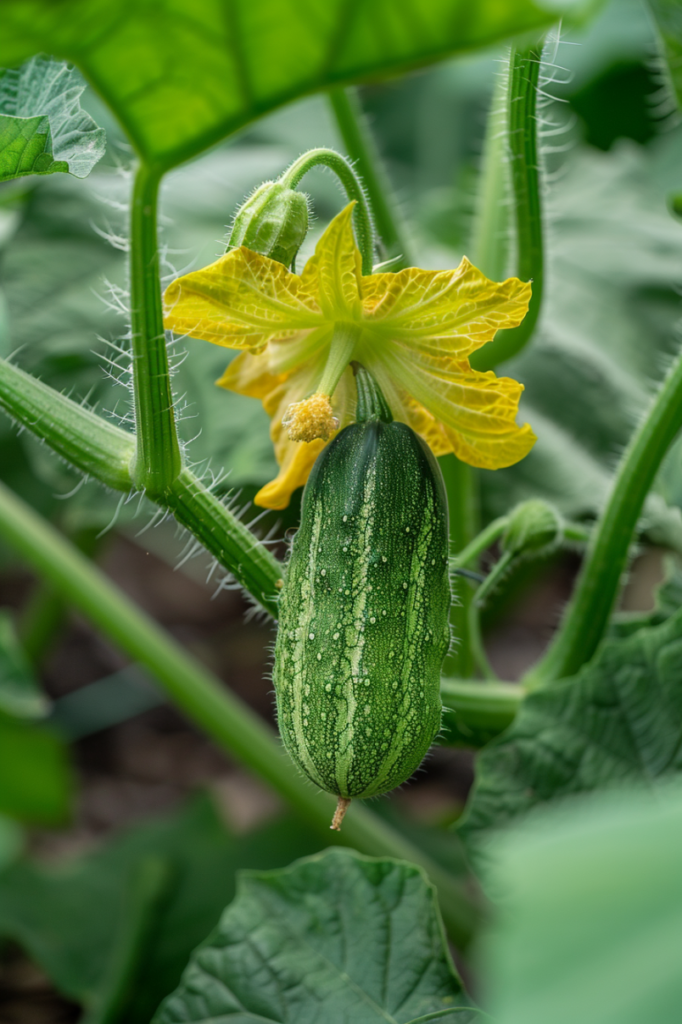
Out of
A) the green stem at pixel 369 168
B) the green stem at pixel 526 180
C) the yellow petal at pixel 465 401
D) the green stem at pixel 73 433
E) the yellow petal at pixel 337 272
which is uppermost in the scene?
the green stem at pixel 369 168

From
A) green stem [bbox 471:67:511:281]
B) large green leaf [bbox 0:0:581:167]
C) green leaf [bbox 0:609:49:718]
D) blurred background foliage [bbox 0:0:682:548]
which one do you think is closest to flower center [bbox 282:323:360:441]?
large green leaf [bbox 0:0:581:167]

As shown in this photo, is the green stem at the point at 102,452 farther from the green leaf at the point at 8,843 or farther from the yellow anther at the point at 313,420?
the green leaf at the point at 8,843

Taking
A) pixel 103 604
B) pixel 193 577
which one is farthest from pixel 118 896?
pixel 193 577

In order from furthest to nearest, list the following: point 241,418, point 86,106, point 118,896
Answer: point 118,896 → point 86,106 → point 241,418

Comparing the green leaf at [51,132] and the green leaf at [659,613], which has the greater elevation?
the green leaf at [51,132]

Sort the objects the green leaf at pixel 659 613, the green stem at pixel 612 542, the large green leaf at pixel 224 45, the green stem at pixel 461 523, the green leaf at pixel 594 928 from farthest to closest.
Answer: the green stem at pixel 461 523, the green leaf at pixel 659 613, the green stem at pixel 612 542, the large green leaf at pixel 224 45, the green leaf at pixel 594 928

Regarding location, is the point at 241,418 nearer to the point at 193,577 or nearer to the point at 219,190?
the point at 219,190

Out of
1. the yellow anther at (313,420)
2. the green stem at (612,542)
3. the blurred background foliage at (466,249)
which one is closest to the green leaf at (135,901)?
the blurred background foliage at (466,249)

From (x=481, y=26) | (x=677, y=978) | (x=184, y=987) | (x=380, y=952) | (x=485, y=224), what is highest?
(x=485, y=224)

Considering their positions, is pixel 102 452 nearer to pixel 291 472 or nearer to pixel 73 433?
pixel 73 433
